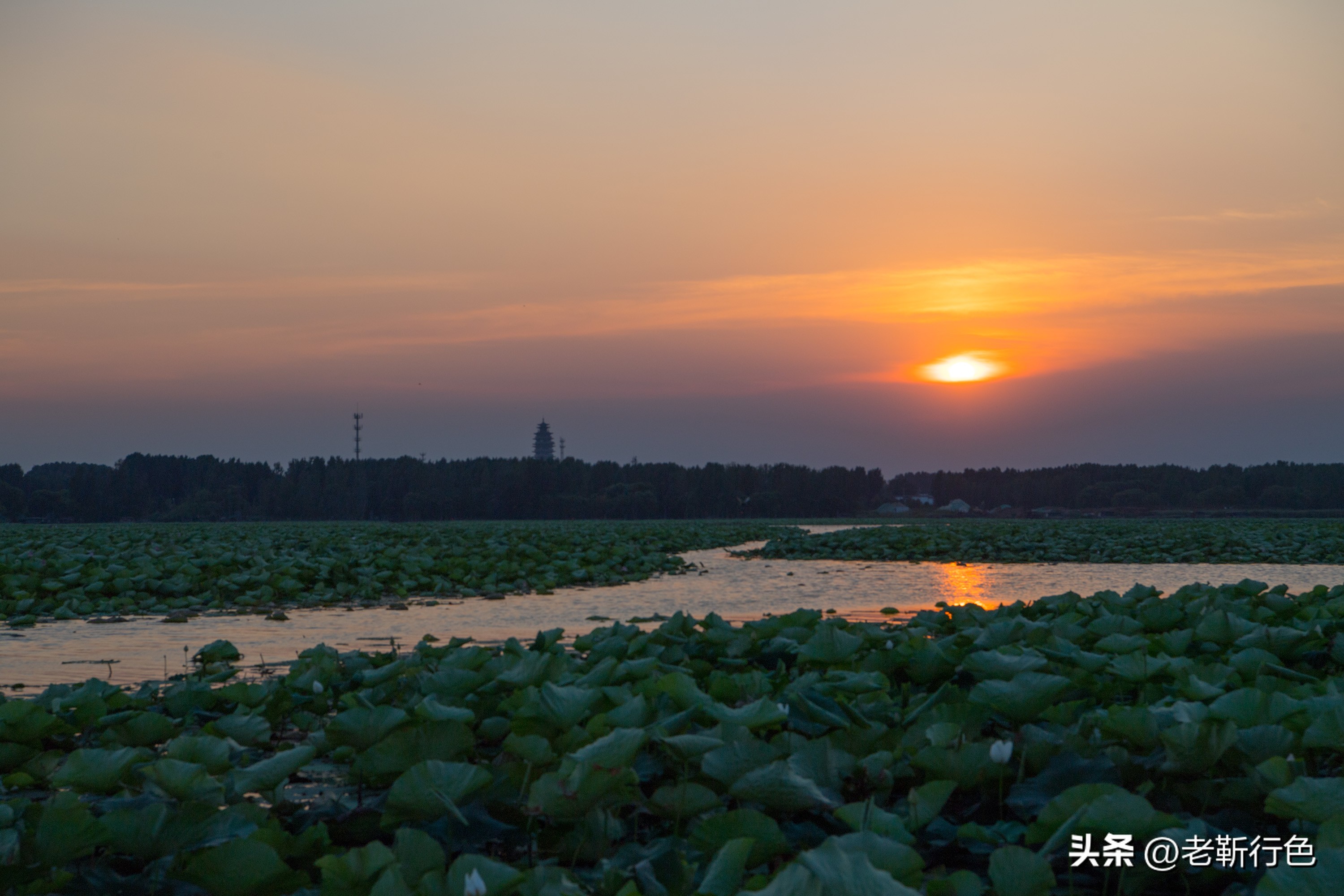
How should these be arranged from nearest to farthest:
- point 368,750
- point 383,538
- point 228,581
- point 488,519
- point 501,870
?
point 501,870
point 368,750
point 228,581
point 383,538
point 488,519

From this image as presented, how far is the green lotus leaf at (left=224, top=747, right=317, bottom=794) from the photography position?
8.31 feet

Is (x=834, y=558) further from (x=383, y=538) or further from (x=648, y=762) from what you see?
(x=648, y=762)

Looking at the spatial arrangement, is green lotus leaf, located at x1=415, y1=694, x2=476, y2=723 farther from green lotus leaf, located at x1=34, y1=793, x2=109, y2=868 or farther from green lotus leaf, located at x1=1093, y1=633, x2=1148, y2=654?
green lotus leaf, located at x1=1093, y1=633, x2=1148, y2=654

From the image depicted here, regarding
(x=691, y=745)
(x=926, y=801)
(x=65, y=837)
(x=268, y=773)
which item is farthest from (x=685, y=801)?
(x=65, y=837)

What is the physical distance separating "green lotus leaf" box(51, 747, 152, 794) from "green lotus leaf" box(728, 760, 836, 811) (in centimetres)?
171

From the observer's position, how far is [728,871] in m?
1.81

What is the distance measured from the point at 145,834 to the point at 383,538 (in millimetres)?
18190

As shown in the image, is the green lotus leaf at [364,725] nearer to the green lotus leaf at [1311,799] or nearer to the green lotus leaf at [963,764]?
the green lotus leaf at [963,764]

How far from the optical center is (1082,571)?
15055 millimetres

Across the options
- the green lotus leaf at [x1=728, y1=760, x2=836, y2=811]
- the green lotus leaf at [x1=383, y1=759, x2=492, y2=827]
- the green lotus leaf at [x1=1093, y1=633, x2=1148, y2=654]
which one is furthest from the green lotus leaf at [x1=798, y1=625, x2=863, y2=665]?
the green lotus leaf at [x1=383, y1=759, x2=492, y2=827]

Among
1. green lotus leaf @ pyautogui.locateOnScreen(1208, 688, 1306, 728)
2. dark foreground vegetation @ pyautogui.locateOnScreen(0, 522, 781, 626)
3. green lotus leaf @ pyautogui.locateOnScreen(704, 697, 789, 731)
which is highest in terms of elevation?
green lotus leaf @ pyautogui.locateOnScreen(704, 697, 789, 731)

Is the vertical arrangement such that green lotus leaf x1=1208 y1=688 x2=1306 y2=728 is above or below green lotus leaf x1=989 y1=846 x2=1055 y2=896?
above

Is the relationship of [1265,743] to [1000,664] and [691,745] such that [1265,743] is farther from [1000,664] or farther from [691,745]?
[691,745]

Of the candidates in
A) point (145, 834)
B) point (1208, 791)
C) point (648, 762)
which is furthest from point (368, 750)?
point (1208, 791)
